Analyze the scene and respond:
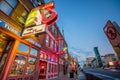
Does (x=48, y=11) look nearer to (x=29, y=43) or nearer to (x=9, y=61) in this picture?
(x=29, y=43)

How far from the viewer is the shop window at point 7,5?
6938mm

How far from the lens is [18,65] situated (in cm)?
769

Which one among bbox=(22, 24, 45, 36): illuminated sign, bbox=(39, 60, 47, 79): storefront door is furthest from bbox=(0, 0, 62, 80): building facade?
bbox=(39, 60, 47, 79): storefront door

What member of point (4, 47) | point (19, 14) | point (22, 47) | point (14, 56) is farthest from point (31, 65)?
point (19, 14)

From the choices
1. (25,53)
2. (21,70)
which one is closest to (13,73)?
(21,70)

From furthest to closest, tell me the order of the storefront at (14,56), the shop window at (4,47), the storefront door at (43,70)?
the storefront door at (43,70), the shop window at (4,47), the storefront at (14,56)

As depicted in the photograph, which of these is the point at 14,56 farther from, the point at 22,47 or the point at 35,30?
the point at 35,30

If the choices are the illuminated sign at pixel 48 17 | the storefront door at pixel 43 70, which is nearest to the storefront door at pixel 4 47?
the illuminated sign at pixel 48 17

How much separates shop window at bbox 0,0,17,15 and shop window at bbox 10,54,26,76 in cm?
387

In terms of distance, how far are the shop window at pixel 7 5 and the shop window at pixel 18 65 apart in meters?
3.87

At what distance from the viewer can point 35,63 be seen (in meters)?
10.2

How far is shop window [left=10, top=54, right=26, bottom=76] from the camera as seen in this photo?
282 inches

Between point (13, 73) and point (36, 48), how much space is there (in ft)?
13.3

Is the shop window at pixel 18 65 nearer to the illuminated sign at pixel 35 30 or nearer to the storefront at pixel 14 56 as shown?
the storefront at pixel 14 56
